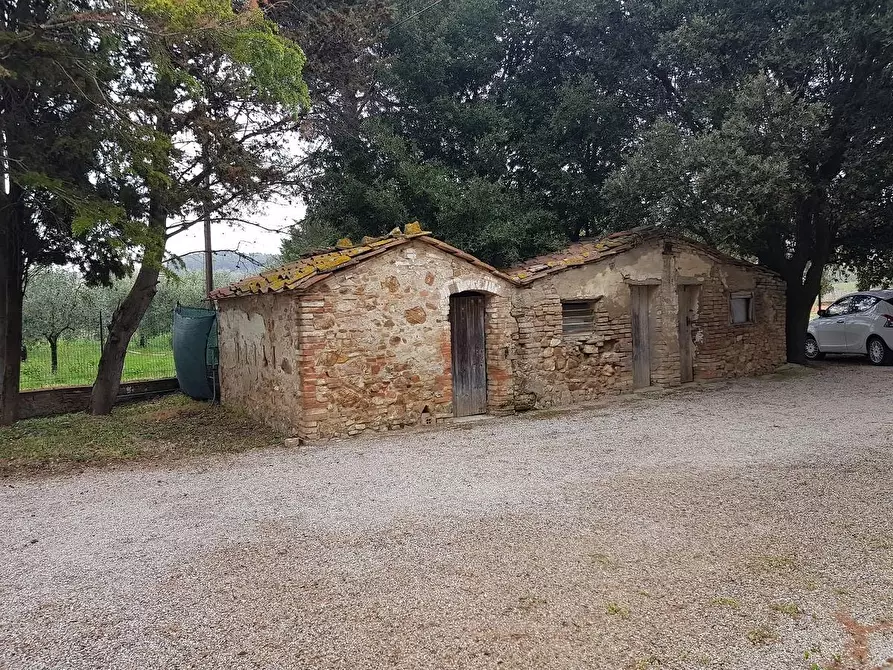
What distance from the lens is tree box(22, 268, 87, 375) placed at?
18828mm

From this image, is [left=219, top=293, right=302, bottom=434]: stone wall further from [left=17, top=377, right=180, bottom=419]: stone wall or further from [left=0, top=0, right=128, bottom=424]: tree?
[left=17, top=377, right=180, bottom=419]: stone wall

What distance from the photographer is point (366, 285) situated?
8094 mm

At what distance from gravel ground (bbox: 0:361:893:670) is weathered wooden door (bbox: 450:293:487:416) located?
7.24 ft

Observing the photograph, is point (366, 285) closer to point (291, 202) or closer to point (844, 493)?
point (291, 202)

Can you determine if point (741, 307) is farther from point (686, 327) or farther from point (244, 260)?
point (244, 260)

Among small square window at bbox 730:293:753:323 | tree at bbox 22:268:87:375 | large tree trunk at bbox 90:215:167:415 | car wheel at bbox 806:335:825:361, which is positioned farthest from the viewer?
tree at bbox 22:268:87:375

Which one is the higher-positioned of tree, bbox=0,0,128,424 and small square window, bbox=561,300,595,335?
tree, bbox=0,0,128,424

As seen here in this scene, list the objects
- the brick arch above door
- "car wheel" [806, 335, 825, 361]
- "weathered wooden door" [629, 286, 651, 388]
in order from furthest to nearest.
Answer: "car wheel" [806, 335, 825, 361] → "weathered wooden door" [629, 286, 651, 388] → the brick arch above door

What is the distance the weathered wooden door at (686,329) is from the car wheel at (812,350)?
204 inches

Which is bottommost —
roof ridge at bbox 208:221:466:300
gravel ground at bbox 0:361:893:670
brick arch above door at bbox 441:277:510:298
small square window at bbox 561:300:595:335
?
gravel ground at bbox 0:361:893:670

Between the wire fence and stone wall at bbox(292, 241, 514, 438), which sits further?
the wire fence

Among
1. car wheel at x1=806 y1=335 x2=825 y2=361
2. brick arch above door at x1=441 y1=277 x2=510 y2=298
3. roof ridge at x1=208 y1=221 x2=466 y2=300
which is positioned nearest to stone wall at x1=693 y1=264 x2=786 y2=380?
car wheel at x1=806 y1=335 x2=825 y2=361

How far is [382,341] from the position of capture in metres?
8.23

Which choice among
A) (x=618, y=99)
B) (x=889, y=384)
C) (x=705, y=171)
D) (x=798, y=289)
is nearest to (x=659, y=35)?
(x=618, y=99)
